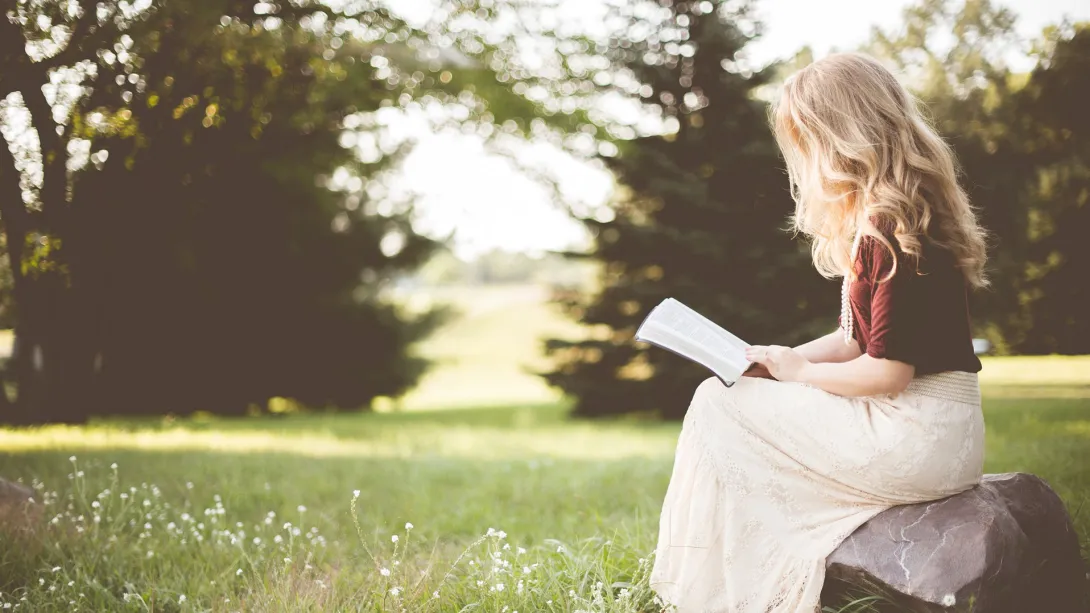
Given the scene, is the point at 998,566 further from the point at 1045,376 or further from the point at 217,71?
the point at 217,71

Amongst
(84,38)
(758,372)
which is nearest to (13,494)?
(84,38)

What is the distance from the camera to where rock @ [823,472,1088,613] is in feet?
7.52

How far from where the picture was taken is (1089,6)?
5.32 m

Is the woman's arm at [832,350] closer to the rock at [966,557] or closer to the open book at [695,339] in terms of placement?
the open book at [695,339]

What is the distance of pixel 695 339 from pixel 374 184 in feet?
34.2

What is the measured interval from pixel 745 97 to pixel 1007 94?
3388 millimetres

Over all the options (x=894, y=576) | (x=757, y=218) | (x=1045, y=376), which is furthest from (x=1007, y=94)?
(x=894, y=576)

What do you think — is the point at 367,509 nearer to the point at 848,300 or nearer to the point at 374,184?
the point at 848,300

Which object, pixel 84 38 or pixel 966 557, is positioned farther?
pixel 84 38

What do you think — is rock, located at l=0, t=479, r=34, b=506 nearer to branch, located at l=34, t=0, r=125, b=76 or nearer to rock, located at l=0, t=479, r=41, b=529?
rock, located at l=0, t=479, r=41, b=529

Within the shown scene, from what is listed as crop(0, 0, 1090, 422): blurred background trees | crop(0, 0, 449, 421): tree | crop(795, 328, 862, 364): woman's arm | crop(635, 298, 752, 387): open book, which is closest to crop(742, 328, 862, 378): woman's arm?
crop(795, 328, 862, 364): woman's arm

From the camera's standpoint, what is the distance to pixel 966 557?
91.0 inches

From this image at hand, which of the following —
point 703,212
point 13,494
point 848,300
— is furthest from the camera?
point 703,212

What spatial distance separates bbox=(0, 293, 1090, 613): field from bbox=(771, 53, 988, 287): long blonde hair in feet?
5.11
